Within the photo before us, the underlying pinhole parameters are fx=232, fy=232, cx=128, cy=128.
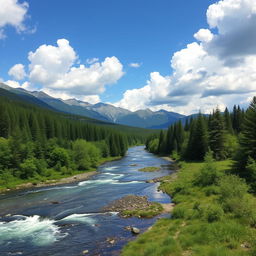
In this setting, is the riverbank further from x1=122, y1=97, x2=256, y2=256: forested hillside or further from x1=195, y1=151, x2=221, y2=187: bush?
x1=195, y1=151, x2=221, y2=187: bush

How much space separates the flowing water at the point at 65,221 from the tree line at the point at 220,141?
15.7m

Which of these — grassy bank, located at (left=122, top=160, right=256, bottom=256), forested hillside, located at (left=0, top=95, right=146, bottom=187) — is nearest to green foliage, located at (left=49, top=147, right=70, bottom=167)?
forested hillside, located at (left=0, top=95, right=146, bottom=187)

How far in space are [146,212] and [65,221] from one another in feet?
35.3

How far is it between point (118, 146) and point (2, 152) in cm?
7783

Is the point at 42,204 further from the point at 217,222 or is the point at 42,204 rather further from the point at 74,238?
the point at 217,222

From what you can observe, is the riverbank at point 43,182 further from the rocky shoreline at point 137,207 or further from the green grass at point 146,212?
the green grass at point 146,212

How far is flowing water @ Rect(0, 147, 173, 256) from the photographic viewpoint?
22766 mm

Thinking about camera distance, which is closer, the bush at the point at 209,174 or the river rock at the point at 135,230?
the river rock at the point at 135,230

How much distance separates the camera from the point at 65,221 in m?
30.5

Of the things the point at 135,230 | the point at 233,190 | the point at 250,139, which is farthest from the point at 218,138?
the point at 135,230

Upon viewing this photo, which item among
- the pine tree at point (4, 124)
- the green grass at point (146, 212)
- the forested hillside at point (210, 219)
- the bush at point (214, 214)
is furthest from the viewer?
the pine tree at point (4, 124)

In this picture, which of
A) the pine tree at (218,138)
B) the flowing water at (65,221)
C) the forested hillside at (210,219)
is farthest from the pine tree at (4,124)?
the pine tree at (218,138)

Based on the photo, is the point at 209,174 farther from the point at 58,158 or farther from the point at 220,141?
the point at 58,158

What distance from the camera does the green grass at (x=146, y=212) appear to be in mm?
30594
